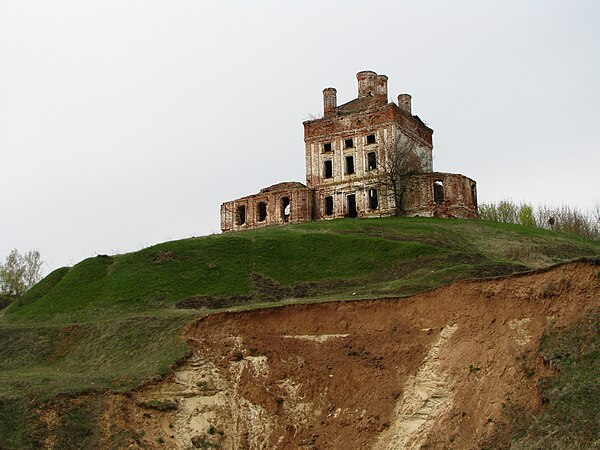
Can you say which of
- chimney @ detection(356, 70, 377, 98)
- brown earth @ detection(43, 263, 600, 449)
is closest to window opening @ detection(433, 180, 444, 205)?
chimney @ detection(356, 70, 377, 98)

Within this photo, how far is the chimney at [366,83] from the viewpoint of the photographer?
6209 centimetres

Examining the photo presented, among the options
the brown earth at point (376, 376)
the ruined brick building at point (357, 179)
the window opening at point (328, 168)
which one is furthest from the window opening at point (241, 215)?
the brown earth at point (376, 376)

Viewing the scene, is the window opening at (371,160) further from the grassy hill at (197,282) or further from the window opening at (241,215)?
the window opening at (241,215)

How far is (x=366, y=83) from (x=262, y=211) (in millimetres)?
13372

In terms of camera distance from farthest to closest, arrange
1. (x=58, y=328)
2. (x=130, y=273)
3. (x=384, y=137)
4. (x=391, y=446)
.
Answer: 1. (x=384, y=137)
2. (x=130, y=273)
3. (x=58, y=328)
4. (x=391, y=446)

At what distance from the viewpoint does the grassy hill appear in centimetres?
2869

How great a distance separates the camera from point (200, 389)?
2636cm

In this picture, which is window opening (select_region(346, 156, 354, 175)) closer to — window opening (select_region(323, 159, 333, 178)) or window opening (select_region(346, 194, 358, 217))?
window opening (select_region(323, 159, 333, 178))

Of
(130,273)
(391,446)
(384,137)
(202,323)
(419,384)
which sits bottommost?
(391,446)

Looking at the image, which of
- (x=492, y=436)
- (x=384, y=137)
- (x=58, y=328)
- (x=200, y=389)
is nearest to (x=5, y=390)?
(x=200, y=389)

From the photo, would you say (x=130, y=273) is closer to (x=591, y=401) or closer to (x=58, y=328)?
(x=58, y=328)

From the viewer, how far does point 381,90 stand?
59188 mm

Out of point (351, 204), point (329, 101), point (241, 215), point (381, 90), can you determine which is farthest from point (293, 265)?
point (329, 101)

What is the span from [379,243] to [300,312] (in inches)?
642
